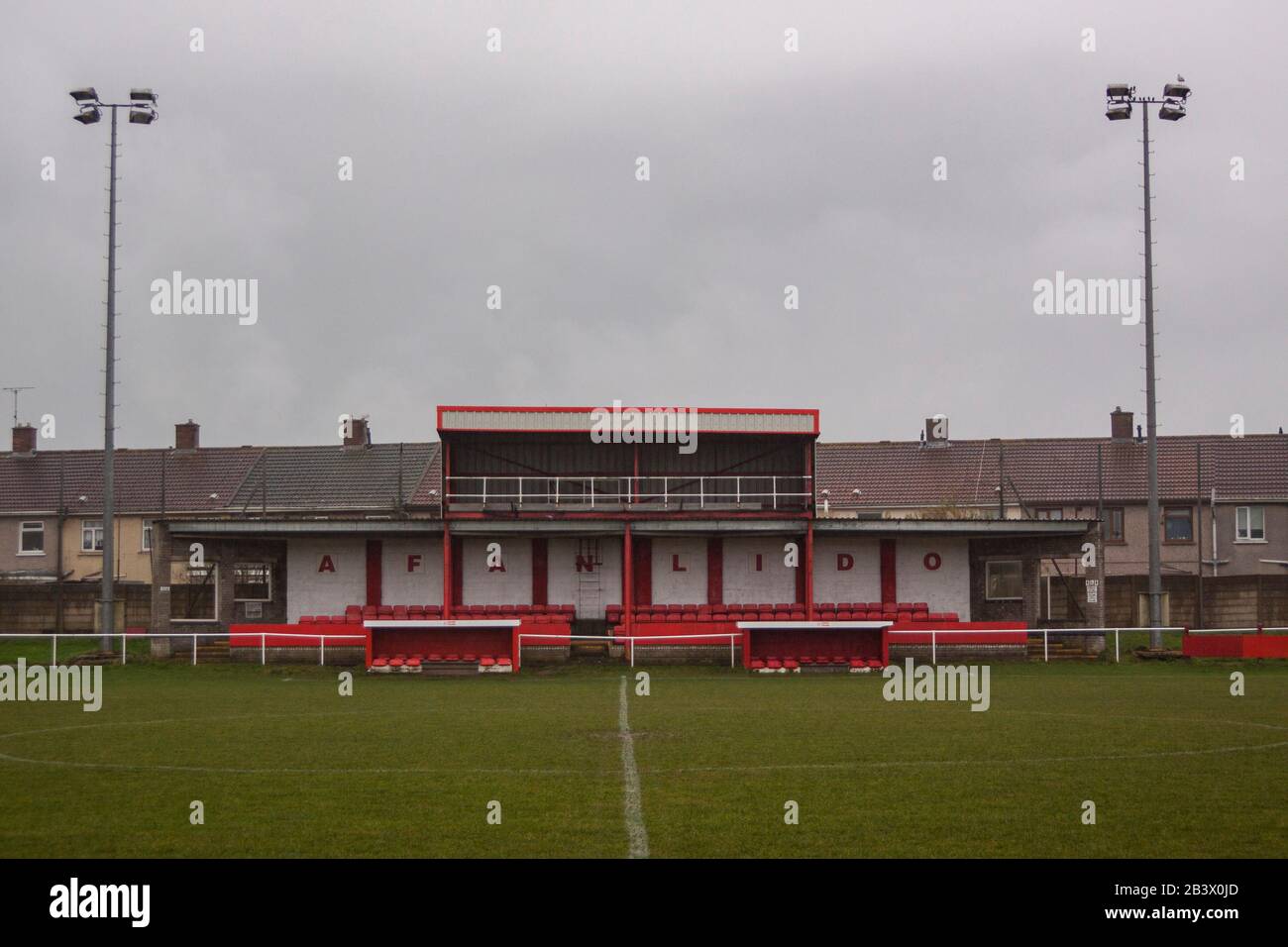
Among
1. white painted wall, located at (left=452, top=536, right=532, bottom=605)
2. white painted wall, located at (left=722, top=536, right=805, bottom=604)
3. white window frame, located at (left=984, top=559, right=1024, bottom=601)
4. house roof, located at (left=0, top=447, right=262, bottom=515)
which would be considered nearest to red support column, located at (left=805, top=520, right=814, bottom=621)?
white painted wall, located at (left=722, top=536, right=805, bottom=604)

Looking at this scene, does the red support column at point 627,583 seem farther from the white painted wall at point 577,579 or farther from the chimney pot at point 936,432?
the chimney pot at point 936,432

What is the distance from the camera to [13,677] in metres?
28.8

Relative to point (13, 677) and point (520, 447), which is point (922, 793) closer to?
point (13, 677)

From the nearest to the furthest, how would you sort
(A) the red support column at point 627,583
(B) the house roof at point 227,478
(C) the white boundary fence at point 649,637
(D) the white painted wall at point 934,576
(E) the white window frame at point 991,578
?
1. (C) the white boundary fence at point 649,637
2. (A) the red support column at point 627,583
3. (D) the white painted wall at point 934,576
4. (E) the white window frame at point 991,578
5. (B) the house roof at point 227,478

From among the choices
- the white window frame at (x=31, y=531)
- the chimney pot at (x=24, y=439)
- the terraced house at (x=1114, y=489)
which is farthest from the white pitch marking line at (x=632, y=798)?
the chimney pot at (x=24, y=439)

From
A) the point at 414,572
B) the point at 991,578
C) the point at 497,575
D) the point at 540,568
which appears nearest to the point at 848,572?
the point at 991,578

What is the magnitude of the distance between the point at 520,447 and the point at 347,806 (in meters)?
31.3

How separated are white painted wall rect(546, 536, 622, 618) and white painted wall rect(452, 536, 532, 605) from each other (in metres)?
0.70

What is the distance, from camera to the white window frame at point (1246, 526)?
5756 centimetres

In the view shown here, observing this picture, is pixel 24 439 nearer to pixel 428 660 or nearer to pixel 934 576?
pixel 428 660

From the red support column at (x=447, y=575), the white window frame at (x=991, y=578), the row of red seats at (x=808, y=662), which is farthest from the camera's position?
the white window frame at (x=991, y=578)

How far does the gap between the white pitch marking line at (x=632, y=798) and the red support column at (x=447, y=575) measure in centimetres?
1990

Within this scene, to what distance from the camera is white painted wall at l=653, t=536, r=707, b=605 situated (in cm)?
4206

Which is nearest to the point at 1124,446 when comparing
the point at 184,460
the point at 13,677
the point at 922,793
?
the point at 184,460
